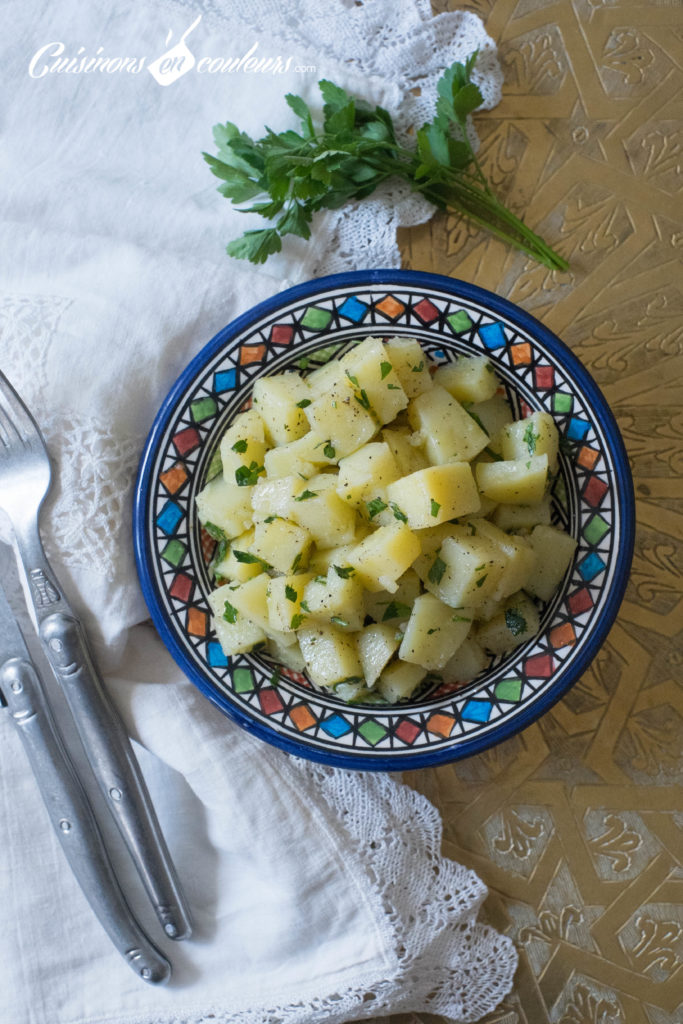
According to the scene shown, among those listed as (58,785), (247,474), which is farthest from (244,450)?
(58,785)

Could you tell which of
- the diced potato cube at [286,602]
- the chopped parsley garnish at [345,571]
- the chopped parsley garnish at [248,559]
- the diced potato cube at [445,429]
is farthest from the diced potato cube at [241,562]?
the diced potato cube at [445,429]

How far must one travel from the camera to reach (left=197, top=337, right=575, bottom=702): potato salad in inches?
67.4

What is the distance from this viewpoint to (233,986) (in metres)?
2.14

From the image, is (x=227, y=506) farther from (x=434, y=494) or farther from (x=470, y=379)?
(x=470, y=379)

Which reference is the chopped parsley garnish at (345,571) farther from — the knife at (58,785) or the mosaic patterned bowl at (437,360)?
the knife at (58,785)

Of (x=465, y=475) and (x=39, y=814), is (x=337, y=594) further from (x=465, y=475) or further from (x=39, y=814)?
(x=39, y=814)

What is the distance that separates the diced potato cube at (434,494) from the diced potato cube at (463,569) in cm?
7

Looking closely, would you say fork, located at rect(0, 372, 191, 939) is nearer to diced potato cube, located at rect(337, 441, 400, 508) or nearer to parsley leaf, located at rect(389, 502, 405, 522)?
diced potato cube, located at rect(337, 441, 400, 508)

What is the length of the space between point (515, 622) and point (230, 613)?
2.21 ft

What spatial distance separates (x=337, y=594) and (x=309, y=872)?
0.86m

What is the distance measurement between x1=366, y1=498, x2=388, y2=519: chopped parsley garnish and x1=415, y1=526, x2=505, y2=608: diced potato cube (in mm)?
156

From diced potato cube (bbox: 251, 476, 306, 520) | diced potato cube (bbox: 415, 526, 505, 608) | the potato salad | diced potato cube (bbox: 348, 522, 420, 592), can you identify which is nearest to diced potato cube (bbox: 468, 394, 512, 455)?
the potato salad

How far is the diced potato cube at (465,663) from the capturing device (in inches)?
73.7

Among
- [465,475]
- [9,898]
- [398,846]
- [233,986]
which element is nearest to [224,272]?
[465,475]
